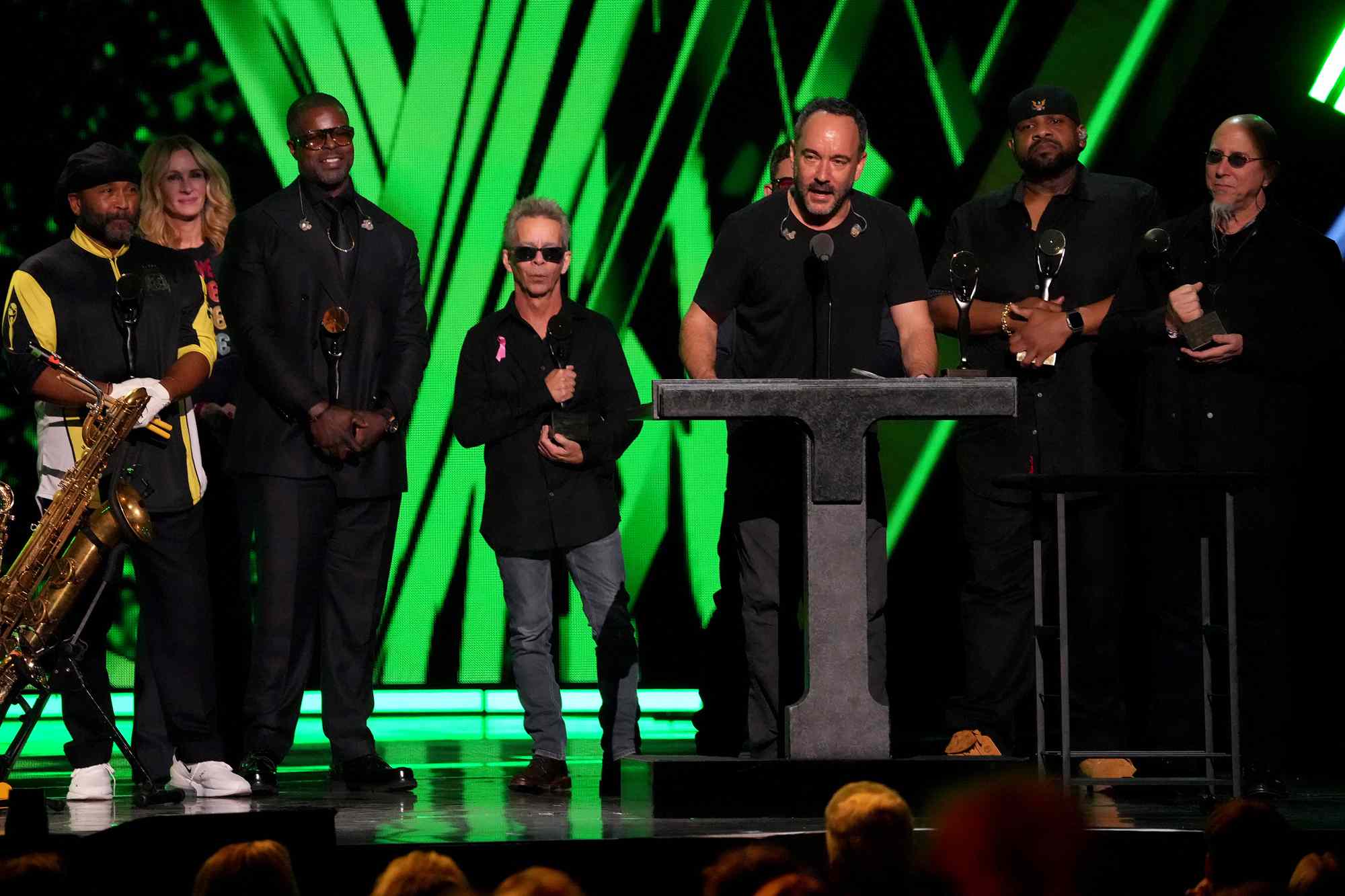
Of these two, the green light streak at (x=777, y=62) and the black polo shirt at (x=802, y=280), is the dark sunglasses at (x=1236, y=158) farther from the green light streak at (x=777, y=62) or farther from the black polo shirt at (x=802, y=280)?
the green light streak at (x=777, y=62)

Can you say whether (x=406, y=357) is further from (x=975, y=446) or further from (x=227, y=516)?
(x=975, y=446)

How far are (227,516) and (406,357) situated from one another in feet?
3.71

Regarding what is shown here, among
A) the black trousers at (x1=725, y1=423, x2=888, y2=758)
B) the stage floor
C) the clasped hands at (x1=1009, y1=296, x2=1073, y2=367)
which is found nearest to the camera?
the stage floor

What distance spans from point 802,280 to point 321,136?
1681 millimetres

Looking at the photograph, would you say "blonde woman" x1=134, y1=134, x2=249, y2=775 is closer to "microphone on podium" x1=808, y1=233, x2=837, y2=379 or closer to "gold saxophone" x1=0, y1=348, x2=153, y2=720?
"gold saxophone" x1=0, y1=348, x2=153, y2=720

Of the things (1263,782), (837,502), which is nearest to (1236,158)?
(1263,782)

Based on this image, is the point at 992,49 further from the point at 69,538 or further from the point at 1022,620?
the point at 69,538

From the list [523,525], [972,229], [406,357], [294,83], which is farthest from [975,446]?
[294,83]

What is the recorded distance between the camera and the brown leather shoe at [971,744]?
587 centimetres

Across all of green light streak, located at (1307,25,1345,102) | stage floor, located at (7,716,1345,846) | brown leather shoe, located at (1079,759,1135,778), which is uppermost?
green light streak, located at (1307,25,1345,102)

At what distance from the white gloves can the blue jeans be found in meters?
1.18

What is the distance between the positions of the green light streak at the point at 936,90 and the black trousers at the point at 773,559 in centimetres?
255

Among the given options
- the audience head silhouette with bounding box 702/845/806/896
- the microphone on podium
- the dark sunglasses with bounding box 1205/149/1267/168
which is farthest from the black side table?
the audience head silhouette with bounding box 702/845/806/896

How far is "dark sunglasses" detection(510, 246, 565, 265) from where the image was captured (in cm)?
627
